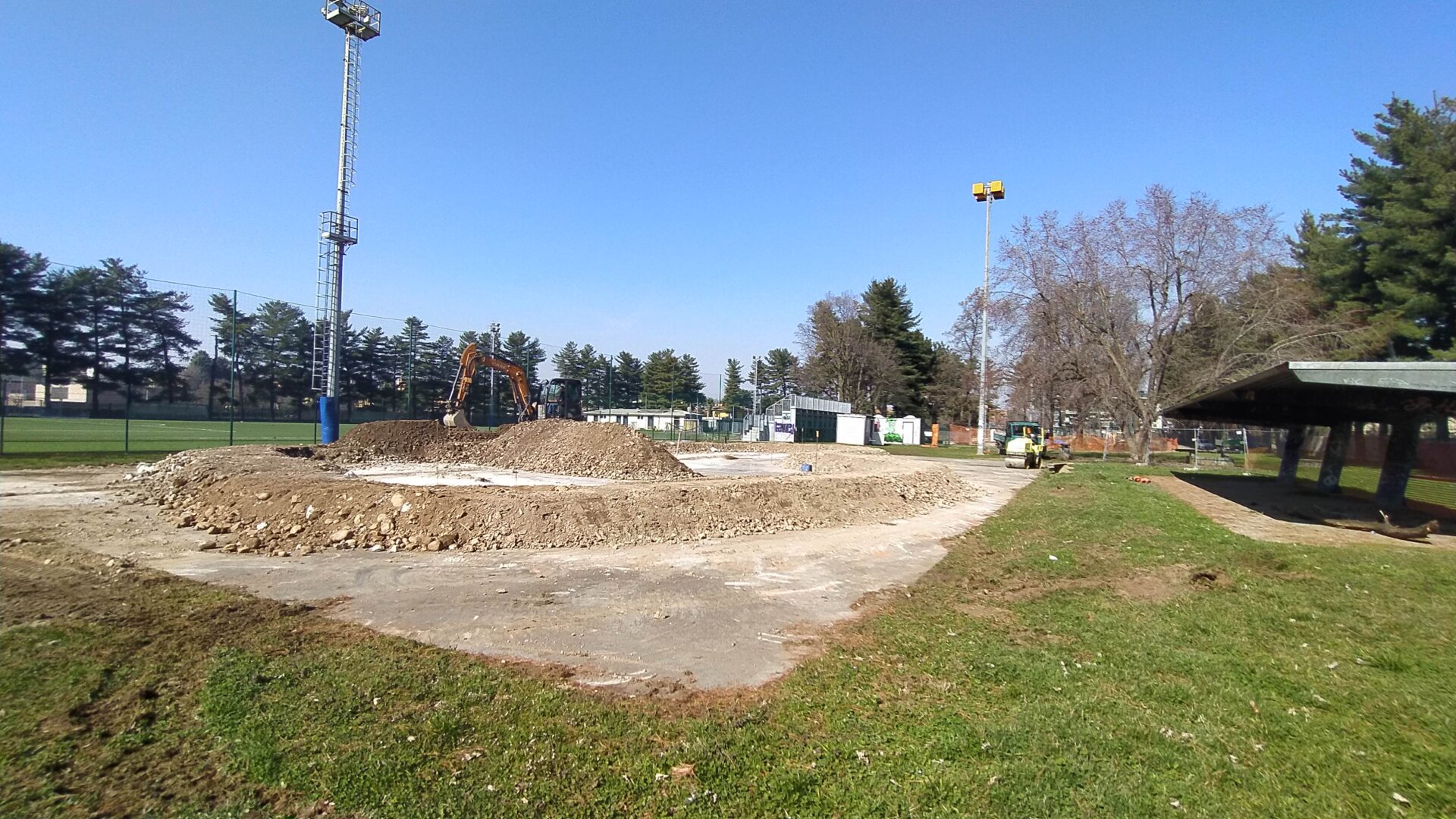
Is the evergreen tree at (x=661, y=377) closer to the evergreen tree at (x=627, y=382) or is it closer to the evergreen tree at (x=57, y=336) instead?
the evergreen tree at (x=627, y=382)

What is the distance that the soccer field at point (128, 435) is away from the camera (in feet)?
84.4

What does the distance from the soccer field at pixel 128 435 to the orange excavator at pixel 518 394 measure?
613 centimetres

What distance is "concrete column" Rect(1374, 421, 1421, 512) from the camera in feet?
45.9

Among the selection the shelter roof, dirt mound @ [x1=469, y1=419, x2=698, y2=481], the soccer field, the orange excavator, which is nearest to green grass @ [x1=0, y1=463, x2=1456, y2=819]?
the shelter roof

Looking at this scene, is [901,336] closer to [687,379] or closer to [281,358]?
[687,379]

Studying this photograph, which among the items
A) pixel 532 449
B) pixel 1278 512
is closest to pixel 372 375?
pixel 532 449

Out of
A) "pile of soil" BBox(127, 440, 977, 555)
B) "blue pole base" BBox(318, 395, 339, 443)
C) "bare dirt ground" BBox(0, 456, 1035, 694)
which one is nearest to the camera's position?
"bare dirt ground" BBox(0, 456, 1035, 694)

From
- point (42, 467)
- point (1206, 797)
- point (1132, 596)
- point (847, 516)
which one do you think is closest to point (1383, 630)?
point (1132, 596)

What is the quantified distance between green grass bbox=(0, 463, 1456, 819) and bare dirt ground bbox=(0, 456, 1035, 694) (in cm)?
61

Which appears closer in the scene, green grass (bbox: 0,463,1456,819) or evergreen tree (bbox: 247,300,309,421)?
green grass (bbox: 0,463,1456,819)

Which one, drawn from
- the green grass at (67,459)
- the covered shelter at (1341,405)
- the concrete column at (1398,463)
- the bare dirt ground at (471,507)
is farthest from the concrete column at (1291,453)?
the green grass at (67,459)

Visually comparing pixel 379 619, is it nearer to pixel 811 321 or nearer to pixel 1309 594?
pixel 1309 594

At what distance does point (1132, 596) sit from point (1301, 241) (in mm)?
50580

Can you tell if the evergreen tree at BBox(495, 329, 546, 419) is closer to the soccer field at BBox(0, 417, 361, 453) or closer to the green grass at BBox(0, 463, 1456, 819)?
the soccer field at BBox(0, 417, 361, 453)
